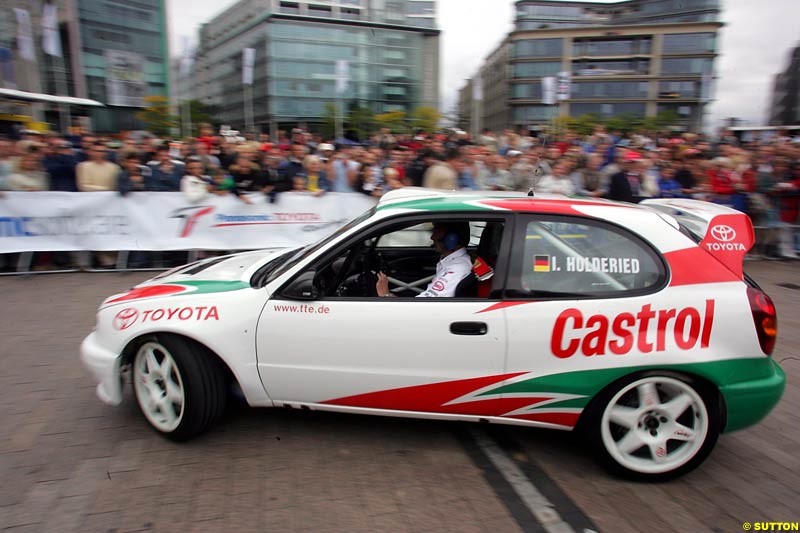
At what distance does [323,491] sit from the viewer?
288cm

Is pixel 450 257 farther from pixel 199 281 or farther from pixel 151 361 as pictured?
pixel 151 361

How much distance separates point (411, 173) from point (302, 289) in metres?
6.34

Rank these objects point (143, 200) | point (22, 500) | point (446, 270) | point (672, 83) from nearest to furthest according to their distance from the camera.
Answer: point (22, 500)
point (446, 270)
point (143, 200)
point (672, 83)

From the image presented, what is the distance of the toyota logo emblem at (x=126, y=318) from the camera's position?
3.30 m

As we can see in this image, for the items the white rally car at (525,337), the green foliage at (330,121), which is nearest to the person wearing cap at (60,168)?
the white rally car at (525,337)

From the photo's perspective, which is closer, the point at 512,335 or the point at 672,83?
the point at 512,335

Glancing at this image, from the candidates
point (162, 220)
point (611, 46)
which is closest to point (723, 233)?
point (162, 220)

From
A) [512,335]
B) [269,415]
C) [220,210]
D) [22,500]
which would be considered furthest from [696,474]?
[220,210]

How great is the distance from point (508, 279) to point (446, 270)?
504 millimetres

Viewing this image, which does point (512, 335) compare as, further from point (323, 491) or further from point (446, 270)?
point (323, 491)

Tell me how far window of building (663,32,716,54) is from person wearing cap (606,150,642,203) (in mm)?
90104

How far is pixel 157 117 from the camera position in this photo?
108ft

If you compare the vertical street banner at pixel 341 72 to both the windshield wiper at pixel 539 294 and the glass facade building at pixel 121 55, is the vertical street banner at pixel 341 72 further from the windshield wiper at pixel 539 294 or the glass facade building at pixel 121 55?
the windshield wiper at pixel 539 294

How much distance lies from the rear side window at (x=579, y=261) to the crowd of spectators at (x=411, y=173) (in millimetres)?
4626
